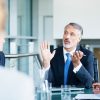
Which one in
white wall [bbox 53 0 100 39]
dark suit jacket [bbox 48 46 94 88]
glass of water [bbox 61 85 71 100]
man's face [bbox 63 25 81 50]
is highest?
white wall [bbox 53 0 100 39]

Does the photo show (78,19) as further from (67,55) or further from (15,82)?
(15,82)

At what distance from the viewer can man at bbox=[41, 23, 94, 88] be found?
2.39 m

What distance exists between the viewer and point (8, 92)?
13.0 inches

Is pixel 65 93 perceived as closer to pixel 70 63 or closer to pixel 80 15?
pixel 70 63

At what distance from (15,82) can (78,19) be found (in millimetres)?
5098

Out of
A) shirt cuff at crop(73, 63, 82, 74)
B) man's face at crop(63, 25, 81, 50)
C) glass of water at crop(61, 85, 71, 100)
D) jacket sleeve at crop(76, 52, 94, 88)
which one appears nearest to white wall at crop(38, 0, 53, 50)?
man's face at crop(63, 25, 81, 50)

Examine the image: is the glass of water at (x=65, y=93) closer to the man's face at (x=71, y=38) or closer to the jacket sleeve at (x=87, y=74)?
the jacket sleeve at (x=87, y=74)

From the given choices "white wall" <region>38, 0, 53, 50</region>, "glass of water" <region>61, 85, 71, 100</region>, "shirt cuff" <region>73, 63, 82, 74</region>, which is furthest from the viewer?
"white wall" <region>38, 0, 53, 50</region>

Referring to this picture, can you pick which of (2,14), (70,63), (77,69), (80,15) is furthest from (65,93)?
(80,15)

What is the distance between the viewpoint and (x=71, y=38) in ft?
8.61

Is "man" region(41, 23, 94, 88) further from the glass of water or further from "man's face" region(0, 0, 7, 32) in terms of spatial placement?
"man's face" region(0, 0, 7, 32)

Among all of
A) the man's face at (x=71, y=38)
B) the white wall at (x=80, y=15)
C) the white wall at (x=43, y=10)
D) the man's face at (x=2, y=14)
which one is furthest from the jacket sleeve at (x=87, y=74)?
the white wall at (x=43, y=10)

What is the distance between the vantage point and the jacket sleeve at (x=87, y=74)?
7.89 feet

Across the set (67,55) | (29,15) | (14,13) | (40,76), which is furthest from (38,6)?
(40,76)
